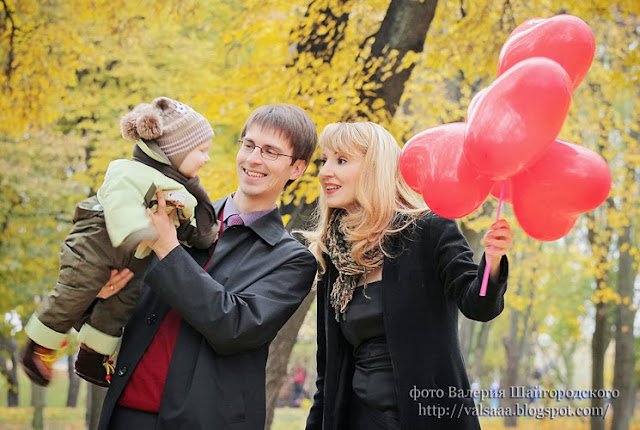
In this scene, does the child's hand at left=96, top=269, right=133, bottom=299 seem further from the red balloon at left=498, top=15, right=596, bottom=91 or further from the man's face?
the red balloon at left=498, top=15, right=596, bottom=91

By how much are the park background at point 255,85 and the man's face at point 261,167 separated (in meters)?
2.72

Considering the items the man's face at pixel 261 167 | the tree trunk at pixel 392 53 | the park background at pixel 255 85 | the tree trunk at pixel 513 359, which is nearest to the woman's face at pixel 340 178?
the man's face at pixel 261 167

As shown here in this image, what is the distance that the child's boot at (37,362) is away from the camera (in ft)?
9.52

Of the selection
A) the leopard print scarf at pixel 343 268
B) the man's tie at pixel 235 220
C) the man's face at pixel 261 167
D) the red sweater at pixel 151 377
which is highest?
the man's face at pixel 261 167

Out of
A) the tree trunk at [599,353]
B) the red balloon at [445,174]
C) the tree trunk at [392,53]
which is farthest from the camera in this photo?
the tree trunk at [599,353]

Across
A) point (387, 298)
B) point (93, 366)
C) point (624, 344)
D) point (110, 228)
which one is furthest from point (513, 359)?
point (110, 228)

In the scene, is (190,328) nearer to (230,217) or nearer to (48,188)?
(230,217)

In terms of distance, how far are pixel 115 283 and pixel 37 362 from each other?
0.46m

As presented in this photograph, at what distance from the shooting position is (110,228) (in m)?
2.63

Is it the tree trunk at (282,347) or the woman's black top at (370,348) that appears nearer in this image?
the woman's black top at (370,348)

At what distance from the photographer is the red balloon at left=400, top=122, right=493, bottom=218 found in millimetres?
2922

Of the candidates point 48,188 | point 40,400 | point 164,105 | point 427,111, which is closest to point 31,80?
point 48,188

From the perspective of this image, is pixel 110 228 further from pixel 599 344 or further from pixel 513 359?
pixel 513 359

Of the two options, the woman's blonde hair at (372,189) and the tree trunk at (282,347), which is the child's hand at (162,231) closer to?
the woman's blonde hair at (372,189)
